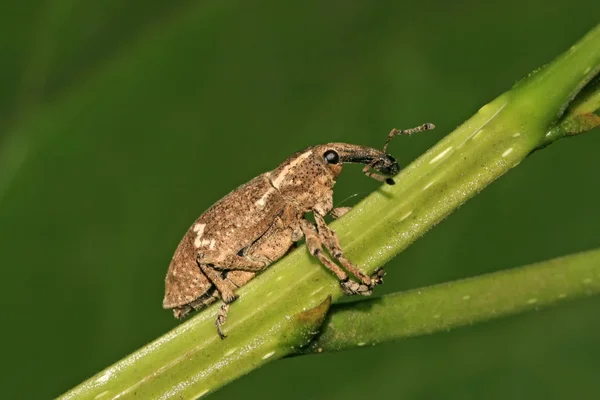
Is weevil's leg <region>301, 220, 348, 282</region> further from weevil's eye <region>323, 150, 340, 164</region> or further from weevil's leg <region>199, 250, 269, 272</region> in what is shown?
weevil's eye <region>323, 150, 340, 164</region>

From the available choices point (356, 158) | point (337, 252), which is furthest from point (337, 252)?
point (356, 158)

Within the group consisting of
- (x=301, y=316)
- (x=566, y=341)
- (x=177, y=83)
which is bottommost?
(x=566, y=341)

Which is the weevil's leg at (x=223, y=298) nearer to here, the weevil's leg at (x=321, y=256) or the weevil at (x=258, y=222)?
the weevil at (x=258, y=222)

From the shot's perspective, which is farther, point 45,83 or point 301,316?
point 45,83

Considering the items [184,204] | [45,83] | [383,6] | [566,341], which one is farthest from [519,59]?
[45,83]

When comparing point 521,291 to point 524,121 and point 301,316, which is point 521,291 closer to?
point 524,121

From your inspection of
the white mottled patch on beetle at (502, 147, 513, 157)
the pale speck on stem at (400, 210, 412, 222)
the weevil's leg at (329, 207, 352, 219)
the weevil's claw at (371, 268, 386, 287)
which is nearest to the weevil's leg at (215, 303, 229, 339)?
the weevil's claw at (371, 268, 386, 287)
